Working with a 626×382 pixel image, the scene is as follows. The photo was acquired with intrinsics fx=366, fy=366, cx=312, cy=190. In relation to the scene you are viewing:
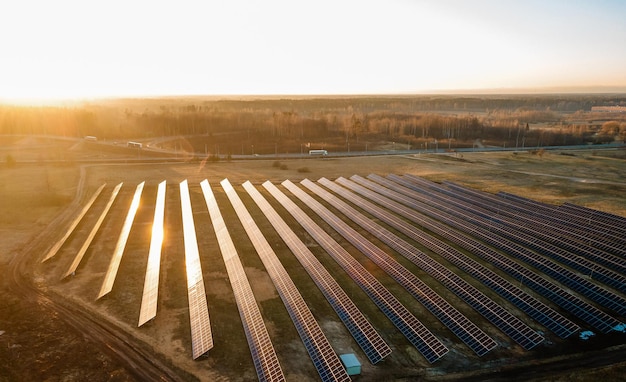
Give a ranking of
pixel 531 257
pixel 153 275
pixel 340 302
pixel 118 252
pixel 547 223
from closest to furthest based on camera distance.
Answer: pixel 340 302 → pixel 153 275 → pixel 531 257 → pixel 118 252 → pixel 547 223

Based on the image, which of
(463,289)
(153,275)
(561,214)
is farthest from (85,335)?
(561,214)

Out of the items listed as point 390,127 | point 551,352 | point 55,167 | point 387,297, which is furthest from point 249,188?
point 390,127

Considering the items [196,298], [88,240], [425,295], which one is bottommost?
[425,295]

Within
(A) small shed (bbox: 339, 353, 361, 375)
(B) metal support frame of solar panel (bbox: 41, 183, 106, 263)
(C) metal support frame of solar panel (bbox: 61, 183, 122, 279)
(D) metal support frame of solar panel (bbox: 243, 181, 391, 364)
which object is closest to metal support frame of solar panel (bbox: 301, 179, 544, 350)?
(D) metal support frame of solar panel (bbox: 243, 181, 391, 364)

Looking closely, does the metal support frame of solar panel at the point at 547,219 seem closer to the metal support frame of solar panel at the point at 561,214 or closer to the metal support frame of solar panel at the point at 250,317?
the metal support frame of solar panel at the point at 561,214

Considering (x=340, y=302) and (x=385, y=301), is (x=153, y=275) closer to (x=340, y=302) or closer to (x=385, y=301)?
(x=340, y=302)

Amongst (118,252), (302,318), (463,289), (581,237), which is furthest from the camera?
(581,237)

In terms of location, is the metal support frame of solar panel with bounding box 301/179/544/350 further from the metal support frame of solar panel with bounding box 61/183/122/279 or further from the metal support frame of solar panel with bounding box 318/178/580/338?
the metal support frame of solar panel with bounding box 61/183/122/279
